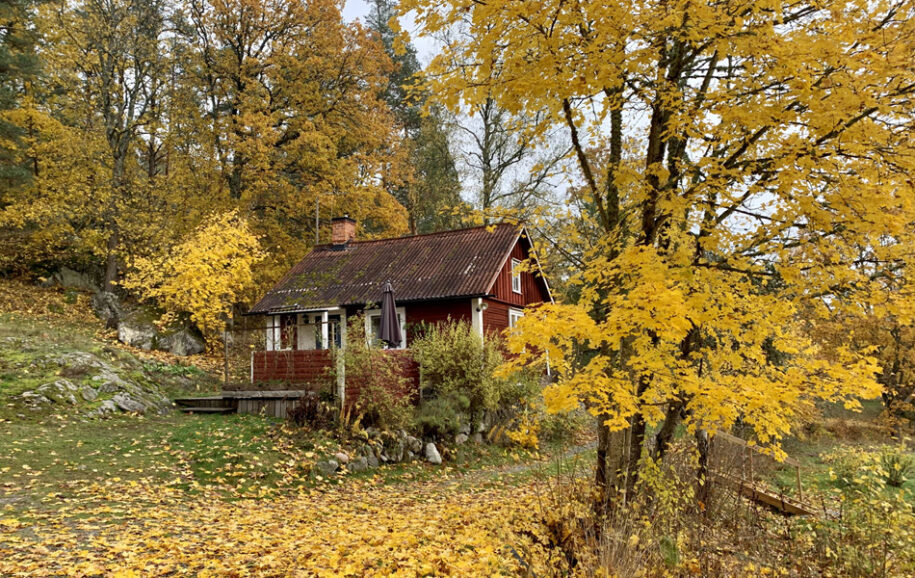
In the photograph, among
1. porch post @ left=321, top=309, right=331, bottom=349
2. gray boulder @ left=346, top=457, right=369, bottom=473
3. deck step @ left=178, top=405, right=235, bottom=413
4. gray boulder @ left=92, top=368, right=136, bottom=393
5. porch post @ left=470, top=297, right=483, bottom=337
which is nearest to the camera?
gray boulder @ left=346, top=457, right=369, bottom=473

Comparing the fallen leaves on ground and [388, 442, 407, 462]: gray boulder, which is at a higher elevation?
the fallen leaves on ground

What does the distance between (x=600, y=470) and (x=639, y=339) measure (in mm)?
2230

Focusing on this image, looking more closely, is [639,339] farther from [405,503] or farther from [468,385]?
[468,385]

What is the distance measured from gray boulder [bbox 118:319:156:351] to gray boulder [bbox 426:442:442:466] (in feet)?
35.6

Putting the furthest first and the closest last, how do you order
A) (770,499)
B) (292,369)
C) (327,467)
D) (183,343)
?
1. (183,343)
2. (292,369)
3. (327,467)
4. (770,499)

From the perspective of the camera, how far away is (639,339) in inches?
184

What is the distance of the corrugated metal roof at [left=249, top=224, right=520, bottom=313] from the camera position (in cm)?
1580

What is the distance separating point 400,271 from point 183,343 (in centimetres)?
731

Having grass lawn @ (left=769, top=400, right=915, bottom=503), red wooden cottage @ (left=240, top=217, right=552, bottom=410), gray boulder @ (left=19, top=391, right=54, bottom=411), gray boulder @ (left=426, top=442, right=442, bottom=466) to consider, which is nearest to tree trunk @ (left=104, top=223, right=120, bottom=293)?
red wooden cottage @ (left=240, top=217, right=552, bottom=410)

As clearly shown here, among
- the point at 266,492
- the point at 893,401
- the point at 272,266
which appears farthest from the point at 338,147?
the point at 893,401

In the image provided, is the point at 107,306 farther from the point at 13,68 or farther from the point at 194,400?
the point at 13,68

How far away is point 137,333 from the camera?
16.7 meters

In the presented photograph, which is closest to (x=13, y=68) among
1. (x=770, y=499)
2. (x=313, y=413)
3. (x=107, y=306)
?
(x=107, y=306)

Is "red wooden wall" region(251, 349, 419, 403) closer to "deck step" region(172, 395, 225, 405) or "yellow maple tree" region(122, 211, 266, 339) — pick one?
"deck step" region(172, 395, 225, 405)
